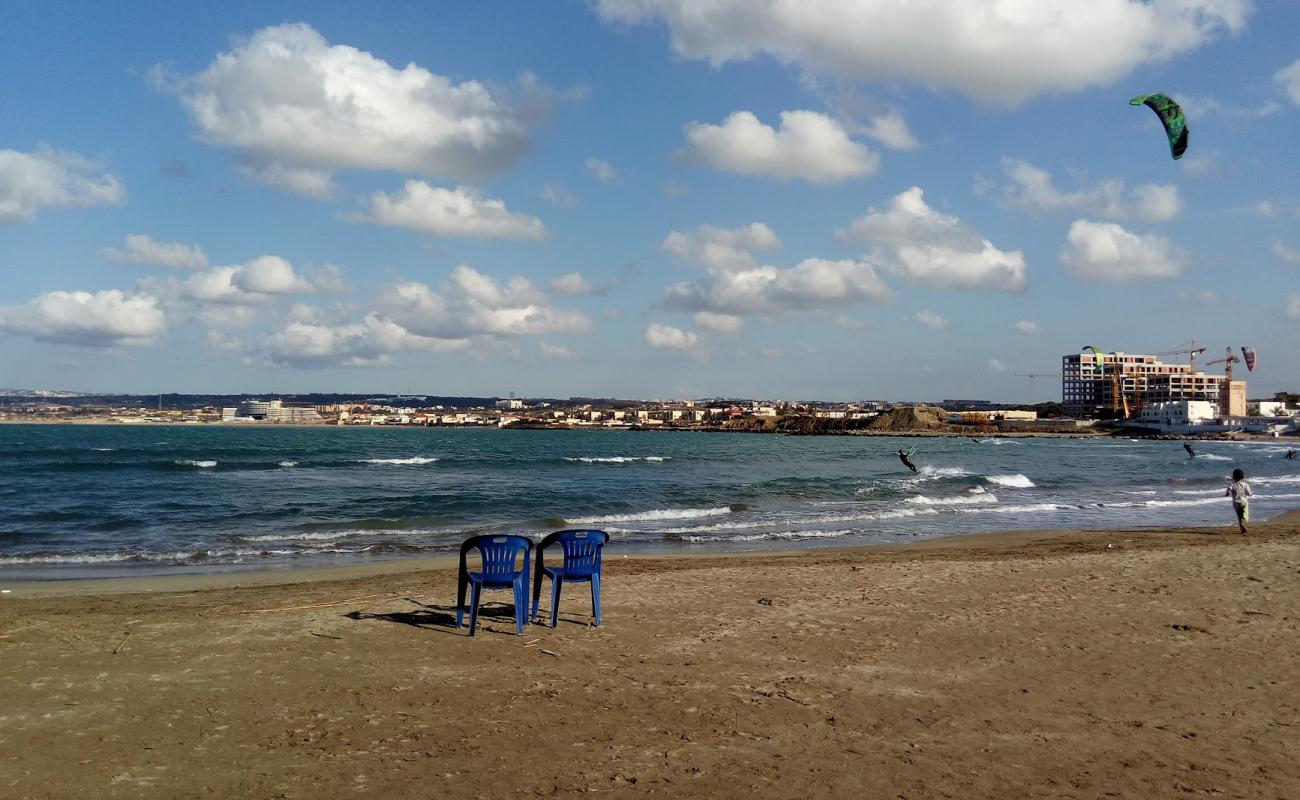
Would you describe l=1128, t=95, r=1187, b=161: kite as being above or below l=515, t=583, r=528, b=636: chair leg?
above

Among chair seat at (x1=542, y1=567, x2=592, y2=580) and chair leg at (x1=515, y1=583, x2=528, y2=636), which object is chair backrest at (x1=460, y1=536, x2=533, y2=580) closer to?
chair leg at (x1=515, y1=583, x2=528, y2=636)

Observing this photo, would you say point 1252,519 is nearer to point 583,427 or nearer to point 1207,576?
point 1207,576

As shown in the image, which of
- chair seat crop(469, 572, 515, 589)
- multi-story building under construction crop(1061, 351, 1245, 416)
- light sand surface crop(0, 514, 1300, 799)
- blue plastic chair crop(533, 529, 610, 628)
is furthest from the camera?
multi-story building under construction crop(1061, 351, 1245, 416)

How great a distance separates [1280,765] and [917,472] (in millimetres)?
40907

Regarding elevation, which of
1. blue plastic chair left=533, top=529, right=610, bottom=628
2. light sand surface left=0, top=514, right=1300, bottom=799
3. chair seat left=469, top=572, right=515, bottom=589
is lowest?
light sand surface left=0, top=514, right=1300, bottom=799

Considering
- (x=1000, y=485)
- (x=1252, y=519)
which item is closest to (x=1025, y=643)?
(x=1252, y=519)

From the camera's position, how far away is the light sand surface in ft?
15.4

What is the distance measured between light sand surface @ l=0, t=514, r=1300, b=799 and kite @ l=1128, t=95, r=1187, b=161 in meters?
16.1

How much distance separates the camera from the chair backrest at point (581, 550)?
7.99m

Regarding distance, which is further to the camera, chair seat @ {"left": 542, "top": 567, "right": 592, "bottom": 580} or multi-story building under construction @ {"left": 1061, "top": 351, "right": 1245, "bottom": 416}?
multi-story building under construction @ {"left": 1061, "top": 351, "right": 1245, "bottom": 416}

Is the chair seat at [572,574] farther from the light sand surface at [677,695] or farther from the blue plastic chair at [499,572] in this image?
the light sand surface at [677,695]

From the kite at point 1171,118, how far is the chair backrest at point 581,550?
20.4m

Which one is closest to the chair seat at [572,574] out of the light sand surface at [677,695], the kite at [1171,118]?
the light sand surface at [677,695]

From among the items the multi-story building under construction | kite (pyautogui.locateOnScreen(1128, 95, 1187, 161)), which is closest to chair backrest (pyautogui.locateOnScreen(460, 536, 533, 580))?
kite (pyautogui.locateOnScreen(1128, 95, 1187, 161))
